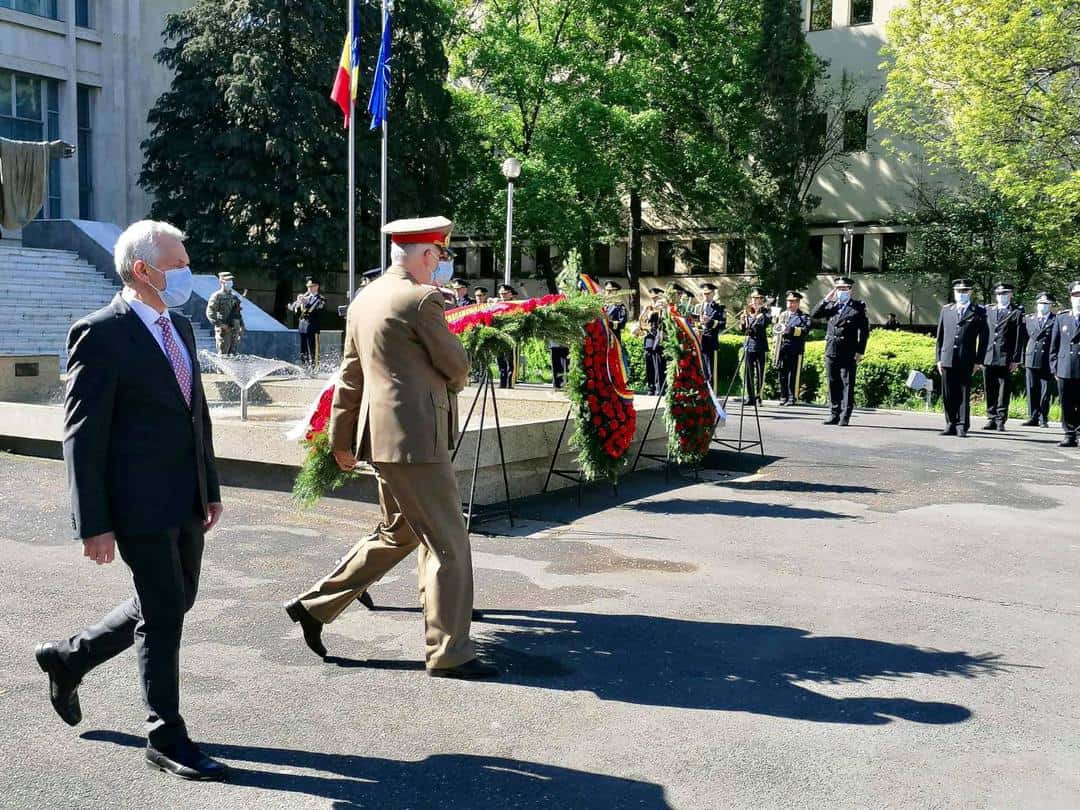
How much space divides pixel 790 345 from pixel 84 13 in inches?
1159

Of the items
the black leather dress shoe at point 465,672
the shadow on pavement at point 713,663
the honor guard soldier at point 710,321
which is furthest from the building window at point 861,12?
the black leather dress shoe at point 465,672

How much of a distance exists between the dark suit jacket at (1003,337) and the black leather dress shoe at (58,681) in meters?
14.6

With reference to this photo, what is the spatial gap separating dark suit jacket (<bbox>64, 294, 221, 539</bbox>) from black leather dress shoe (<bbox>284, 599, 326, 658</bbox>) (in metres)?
1.30

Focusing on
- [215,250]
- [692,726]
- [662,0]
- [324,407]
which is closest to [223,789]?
[692,726]

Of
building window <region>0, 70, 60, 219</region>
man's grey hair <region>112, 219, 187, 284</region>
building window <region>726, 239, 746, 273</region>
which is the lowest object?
man's grey hair <region>112, 219, 187, 284</region>

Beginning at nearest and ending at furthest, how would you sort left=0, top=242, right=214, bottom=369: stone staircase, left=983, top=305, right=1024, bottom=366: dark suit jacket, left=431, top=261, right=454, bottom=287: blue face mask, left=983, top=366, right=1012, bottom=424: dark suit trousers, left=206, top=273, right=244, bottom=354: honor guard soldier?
left=431, top=261, right=454, bottom=287: blue face mask < left=983, top=366, right=1012, bottom=424: dark suit trousers < left=983, top=305, right=1024, bottom=366: dark suit jacket < left=206, top=273, right=244, bottom=354: honor guard soldier < left=0, top=242, right=214, bottom=369: stone staircase

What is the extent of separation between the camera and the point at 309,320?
83.2ft

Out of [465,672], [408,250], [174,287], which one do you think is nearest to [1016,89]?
[408,250]

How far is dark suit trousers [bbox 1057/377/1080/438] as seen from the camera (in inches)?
553

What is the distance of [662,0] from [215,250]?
16901mm

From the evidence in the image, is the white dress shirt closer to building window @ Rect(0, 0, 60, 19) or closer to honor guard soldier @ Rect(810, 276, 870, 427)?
honor guard soldier @ Rect(810, 276, 870, 427)

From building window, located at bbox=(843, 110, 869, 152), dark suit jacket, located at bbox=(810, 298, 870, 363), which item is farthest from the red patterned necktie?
building window, located at bbox=(843, 110, 869, 152)

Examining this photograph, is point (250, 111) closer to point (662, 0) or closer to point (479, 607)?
point (662, 0)

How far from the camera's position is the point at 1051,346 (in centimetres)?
1514
